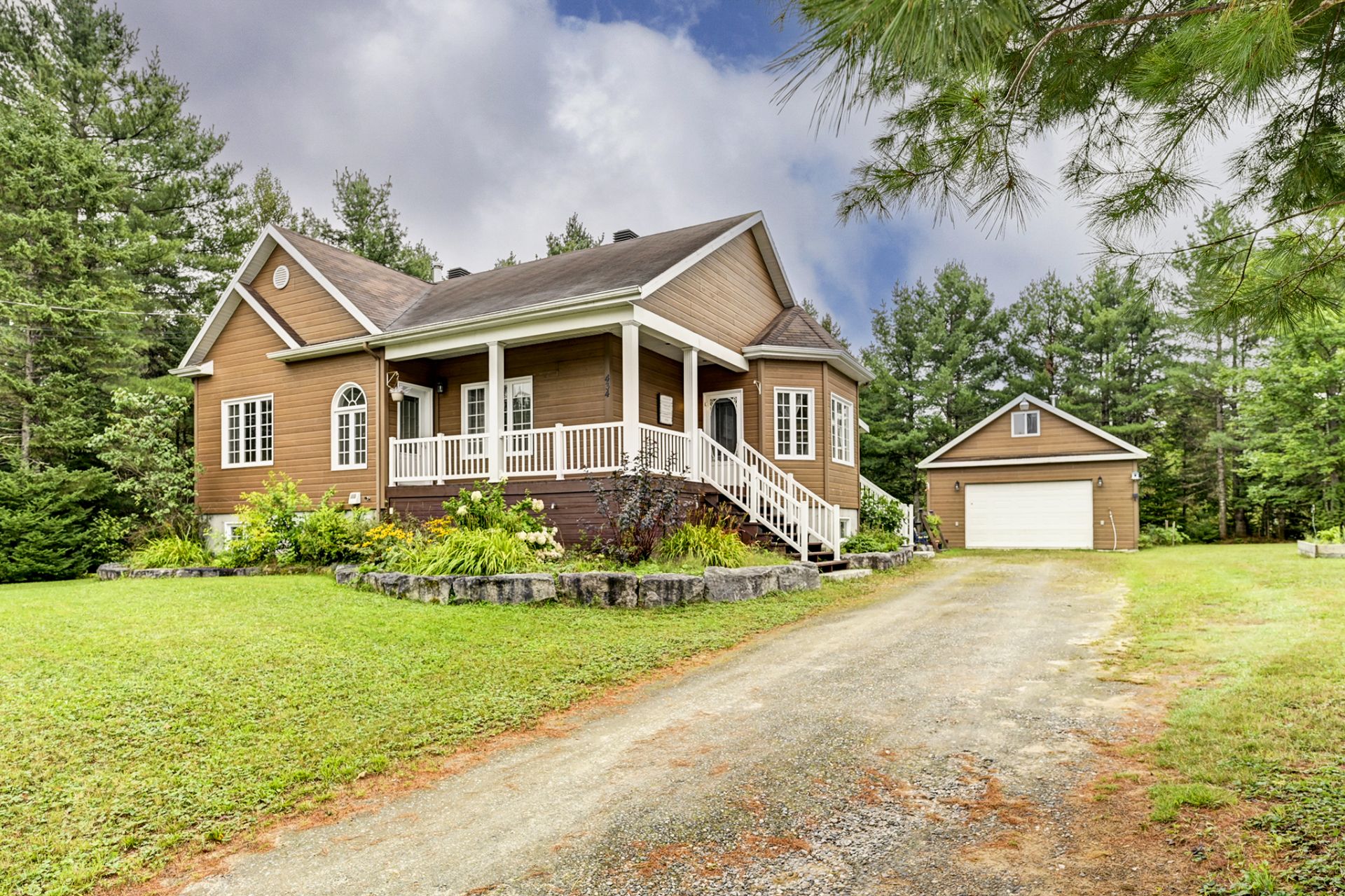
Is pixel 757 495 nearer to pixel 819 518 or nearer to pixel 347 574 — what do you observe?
pixel 819 518

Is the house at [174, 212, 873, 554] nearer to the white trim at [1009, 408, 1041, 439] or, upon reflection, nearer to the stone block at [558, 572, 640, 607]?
the stone block at [558, 572, 640, 607]

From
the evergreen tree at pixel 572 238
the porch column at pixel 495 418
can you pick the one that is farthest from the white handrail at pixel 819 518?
the evergreen tree at pixel 572 238

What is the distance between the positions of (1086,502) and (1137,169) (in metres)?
20.6

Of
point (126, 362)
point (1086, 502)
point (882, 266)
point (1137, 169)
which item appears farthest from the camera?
point (882, 266)

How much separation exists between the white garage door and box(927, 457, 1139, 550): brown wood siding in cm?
15

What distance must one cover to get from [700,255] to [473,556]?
285 inches

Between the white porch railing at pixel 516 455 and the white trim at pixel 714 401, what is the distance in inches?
125

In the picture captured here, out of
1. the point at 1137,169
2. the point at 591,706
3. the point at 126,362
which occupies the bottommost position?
the point at 591,706

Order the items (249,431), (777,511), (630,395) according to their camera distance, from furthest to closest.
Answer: (249,431), (777,511), (630,395)

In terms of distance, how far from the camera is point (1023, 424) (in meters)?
22.7

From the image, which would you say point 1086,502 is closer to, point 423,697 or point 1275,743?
point 1275,743

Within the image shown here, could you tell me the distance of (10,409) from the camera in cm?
1700

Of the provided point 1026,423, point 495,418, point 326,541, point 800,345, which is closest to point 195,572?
point 326,541

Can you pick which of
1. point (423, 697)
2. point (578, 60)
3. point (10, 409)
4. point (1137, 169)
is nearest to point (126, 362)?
point (10, 409)
